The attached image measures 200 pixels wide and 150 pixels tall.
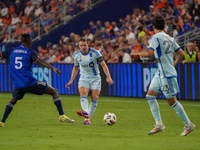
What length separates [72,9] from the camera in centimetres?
2920

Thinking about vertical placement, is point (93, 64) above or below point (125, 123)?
above

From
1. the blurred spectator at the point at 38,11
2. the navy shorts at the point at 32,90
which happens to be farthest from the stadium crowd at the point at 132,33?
the navy shorts at the point at 32,90

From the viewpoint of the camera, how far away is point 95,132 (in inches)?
393

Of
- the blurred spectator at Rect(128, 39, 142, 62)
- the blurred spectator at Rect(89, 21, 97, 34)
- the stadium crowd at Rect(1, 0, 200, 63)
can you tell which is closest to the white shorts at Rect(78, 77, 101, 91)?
the stadium crowd at Rect(1, 0, 200, 63)

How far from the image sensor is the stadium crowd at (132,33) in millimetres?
21172

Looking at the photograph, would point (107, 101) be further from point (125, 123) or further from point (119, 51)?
point (125, 123)

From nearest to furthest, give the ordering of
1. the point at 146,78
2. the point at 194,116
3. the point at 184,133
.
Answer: the point at 184,133 < the point at 194,116 < the point at 146,78

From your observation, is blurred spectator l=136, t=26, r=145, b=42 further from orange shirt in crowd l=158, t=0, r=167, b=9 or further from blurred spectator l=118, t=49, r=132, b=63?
orange shirt in crowd l=158, t=0, r=167, b=9

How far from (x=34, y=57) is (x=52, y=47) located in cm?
1806

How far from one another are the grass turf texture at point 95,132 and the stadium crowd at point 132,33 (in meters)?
5.94

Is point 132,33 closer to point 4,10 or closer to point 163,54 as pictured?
point 4,10

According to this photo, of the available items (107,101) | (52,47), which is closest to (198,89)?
(107,101)

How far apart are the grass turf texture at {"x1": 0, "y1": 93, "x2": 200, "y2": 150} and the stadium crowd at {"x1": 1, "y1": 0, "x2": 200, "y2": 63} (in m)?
5.94

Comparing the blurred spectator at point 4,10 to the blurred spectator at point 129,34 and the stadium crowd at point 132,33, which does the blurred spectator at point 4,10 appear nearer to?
the stadium crowd at point 132,33
